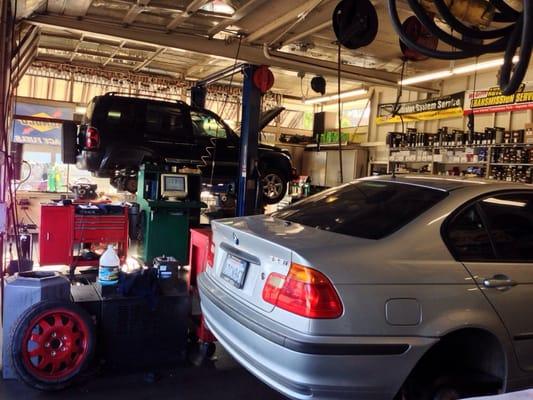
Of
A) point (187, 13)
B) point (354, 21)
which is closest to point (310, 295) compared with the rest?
point (354, 21)

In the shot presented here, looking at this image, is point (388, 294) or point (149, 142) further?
point (149, 142)

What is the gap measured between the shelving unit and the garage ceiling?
1761 mm

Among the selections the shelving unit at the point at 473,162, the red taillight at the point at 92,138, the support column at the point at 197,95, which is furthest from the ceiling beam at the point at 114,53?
the shelving unit at the point at 473,162

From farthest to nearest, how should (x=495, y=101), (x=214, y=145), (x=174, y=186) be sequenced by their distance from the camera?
(x=495, y=101) < (x=214, y=145) < (x=174, y=186)

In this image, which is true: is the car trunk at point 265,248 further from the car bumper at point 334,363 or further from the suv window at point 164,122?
the suv window at point 164,122

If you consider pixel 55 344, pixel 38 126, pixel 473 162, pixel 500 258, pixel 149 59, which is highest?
pixel 149 59

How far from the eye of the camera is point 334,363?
2.00m

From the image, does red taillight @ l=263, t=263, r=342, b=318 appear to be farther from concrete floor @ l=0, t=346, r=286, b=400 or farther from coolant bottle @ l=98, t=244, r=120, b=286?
coolant bottle @ l=98, t=244, r=120, b=286

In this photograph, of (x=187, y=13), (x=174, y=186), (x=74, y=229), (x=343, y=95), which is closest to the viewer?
(x=74, y=229)

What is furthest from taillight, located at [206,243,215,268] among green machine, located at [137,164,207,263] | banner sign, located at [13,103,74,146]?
banner sign, located at [13,103,74,146]

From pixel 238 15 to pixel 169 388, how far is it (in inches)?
198

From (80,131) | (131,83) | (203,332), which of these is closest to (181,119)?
(80,131)

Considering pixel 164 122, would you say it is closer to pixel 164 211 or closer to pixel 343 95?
pixel 164 211

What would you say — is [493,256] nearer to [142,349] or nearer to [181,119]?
[142,349]
